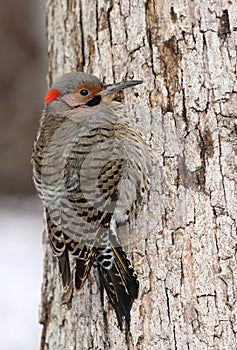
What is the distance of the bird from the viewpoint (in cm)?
280

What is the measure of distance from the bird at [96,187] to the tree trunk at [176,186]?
60mm

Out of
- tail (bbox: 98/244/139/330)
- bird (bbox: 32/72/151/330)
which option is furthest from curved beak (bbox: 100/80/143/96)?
tail (bbox: 98/244/139/330)

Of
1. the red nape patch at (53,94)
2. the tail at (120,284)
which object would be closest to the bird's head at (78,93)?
the red nape patch at (53,94)

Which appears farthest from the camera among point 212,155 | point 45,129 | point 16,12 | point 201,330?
point 16,12

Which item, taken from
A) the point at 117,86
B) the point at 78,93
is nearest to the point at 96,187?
the point at 117,86

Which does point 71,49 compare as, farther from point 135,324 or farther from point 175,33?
point 135,324

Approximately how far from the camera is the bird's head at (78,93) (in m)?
3.18

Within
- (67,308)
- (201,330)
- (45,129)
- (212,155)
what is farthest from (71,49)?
(201,330)

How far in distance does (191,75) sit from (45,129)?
750 mm

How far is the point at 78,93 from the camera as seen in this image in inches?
129

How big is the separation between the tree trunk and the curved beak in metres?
0.06

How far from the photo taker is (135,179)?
2955 mm

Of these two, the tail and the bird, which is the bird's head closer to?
the bird

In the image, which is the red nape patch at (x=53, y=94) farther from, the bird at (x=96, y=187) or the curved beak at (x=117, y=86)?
the curved beak at (x=117, y=86)
